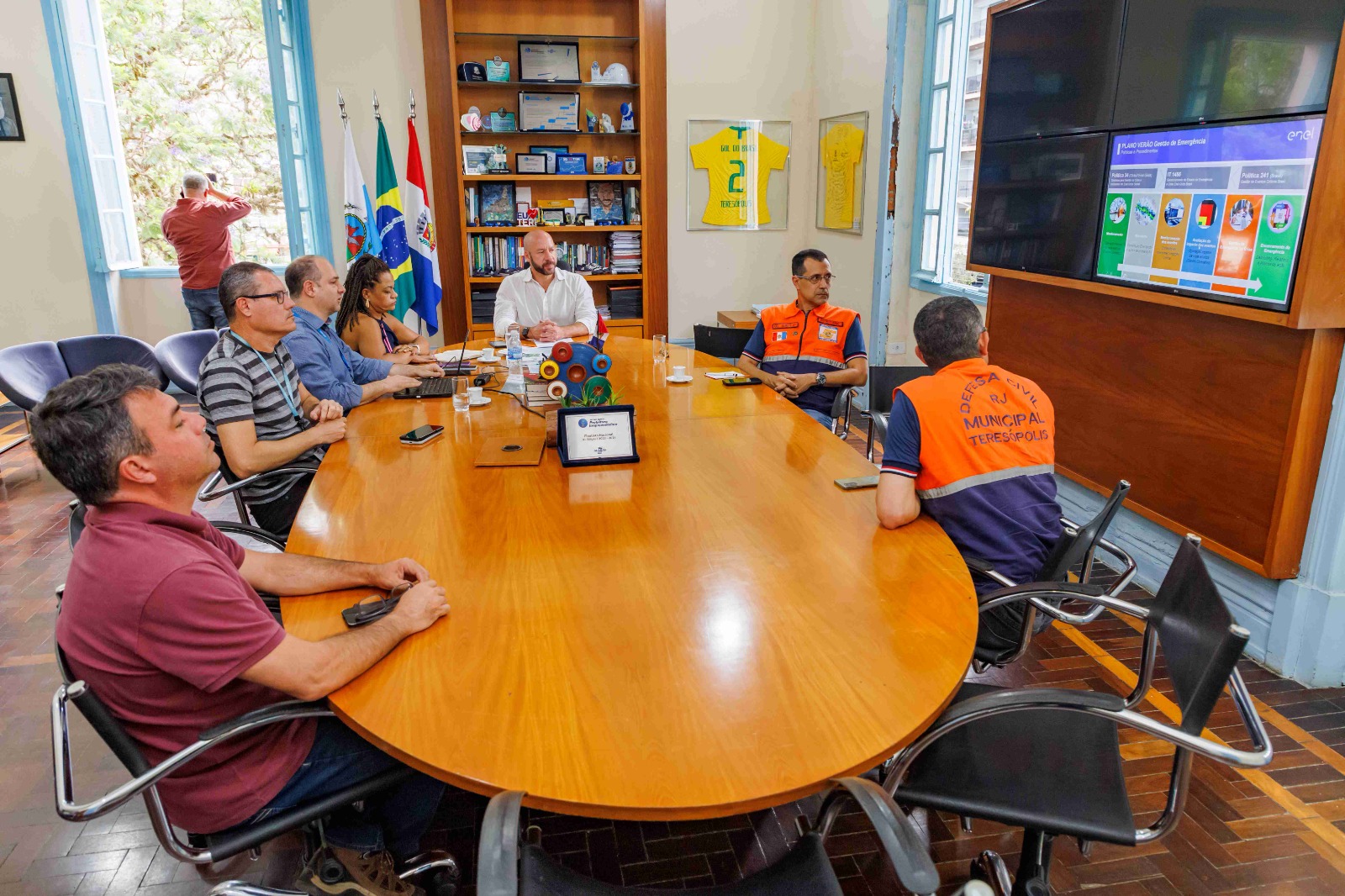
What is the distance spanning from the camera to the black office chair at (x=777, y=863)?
1158mm

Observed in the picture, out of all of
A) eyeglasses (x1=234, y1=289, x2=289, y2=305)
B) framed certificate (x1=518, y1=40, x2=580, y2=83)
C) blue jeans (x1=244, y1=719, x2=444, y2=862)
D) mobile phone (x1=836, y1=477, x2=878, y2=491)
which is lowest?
blue jeans (x1=244, y1=719, x2=444, y2=862)

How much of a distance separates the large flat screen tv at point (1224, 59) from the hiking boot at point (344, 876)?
3.32 m

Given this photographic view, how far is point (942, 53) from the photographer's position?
5.42m

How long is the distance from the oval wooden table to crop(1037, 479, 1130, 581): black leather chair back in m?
0.33

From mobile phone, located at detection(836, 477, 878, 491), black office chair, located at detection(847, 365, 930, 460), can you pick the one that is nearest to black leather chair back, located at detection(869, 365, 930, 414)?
black office chair, located at detection(847, 365, 930, 460)

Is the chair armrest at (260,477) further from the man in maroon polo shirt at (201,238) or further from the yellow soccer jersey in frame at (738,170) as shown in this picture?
the yellow soccer jersey in frame at (738,170)

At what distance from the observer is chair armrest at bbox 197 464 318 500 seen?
2758 mm

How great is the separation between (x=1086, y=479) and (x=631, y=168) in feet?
14.4

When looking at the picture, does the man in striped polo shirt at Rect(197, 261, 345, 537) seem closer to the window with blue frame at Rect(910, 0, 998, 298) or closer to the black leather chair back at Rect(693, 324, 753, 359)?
the black leather chair back at Rect(693, 324, 753, 359)

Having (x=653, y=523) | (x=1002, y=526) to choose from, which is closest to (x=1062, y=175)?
(x=1002, y=526)

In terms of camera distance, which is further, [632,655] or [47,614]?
[47,614]

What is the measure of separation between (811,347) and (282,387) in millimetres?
2406

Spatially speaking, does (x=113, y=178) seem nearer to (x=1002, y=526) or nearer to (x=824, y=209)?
(x=824, y=209)

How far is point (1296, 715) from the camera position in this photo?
2756 millimetres
